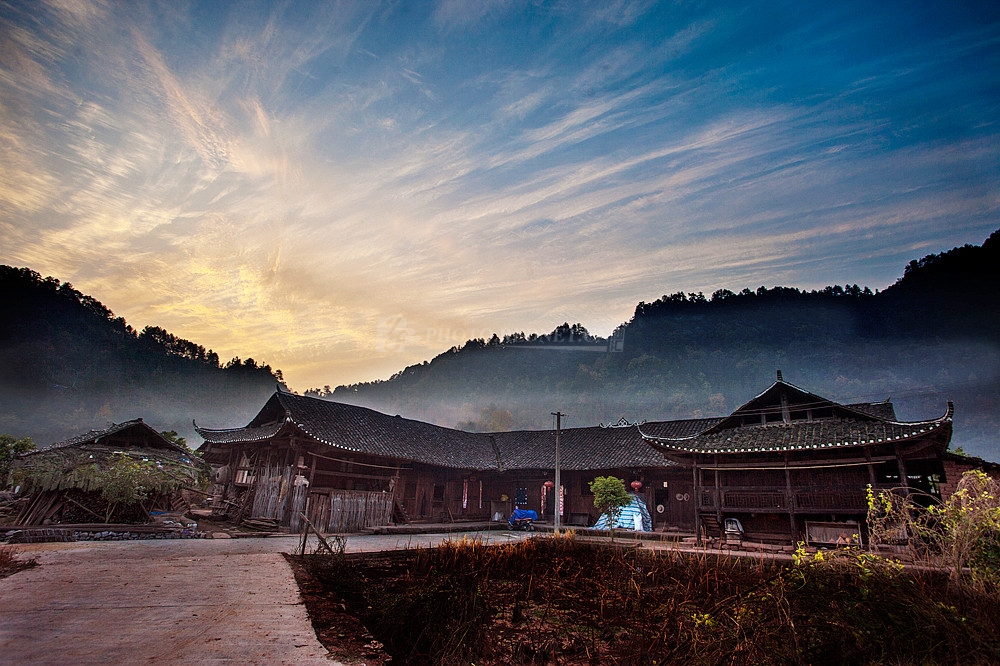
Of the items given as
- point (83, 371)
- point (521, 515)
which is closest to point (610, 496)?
point (521, 515)

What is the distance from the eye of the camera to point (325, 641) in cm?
452

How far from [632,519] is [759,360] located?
57060 mm

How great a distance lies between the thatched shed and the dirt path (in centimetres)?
538

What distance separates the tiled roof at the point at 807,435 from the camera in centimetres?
1265

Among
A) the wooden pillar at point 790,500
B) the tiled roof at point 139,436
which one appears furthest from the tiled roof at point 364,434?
the wooden pillar at point 790,500

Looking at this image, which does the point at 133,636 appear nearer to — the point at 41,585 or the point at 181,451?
the point at 41,585

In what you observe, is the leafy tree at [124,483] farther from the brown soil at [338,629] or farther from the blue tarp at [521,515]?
the blue tarp at [521,515]

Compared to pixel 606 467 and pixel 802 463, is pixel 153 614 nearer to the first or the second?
pixel 802 463

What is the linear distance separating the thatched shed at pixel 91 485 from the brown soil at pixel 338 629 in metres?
9.31

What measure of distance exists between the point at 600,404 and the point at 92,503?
2436 inches

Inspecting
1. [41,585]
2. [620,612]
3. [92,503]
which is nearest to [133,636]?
[41,585]

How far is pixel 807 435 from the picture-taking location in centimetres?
1464

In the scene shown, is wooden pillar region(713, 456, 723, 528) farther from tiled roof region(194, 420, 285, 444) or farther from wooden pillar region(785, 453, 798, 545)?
tiled roof region(194, 420, 285, 444)

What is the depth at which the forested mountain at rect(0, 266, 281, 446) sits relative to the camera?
50.8 m
